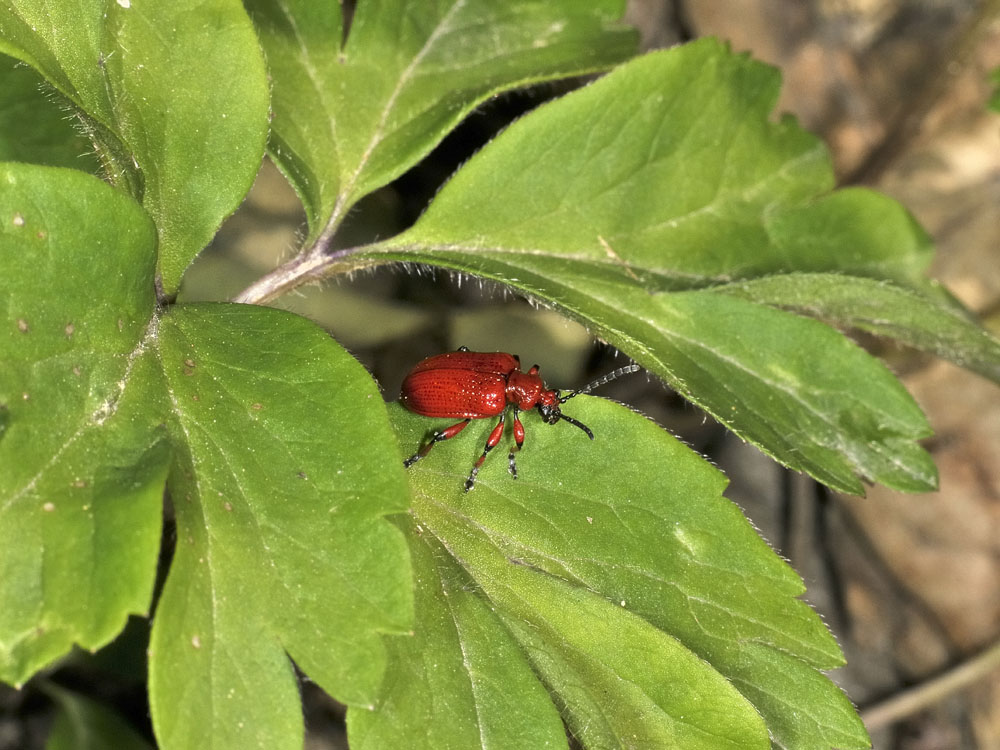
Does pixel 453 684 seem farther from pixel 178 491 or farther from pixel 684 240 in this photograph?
pixel 684 240

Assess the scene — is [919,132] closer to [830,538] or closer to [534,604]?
[830,538]

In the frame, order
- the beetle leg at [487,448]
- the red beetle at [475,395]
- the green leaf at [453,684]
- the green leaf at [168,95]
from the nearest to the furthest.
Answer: the green leaf at [453,684], the green leaf at [168,95], the beetle leg at [487,448], the red beetle at [475,395]

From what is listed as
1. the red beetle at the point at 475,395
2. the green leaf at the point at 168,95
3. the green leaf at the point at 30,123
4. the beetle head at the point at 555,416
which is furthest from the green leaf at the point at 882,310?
the green leaf at the point at 30,123

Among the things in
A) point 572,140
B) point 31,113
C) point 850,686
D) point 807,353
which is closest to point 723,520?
point 807,353

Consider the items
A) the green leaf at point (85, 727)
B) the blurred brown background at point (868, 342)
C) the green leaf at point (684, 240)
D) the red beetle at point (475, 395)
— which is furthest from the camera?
the blurred brown background at point (868, 342)

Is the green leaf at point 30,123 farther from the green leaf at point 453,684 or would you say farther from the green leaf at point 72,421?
the green leaf at point 453,684

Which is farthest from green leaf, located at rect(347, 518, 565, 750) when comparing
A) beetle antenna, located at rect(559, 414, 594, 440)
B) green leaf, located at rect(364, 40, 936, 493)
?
green leaf, located at rect(364, 40, 936, 493)

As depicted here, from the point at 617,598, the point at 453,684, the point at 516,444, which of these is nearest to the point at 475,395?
the point at 516,444
